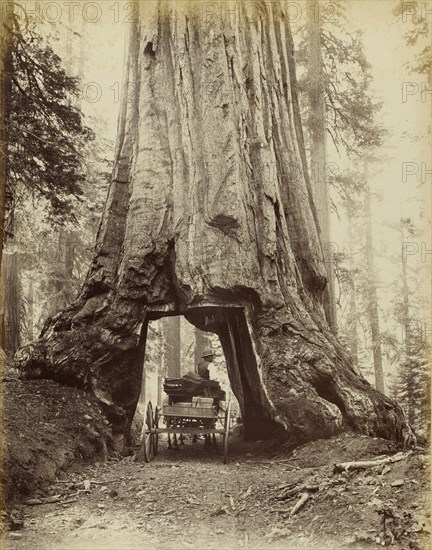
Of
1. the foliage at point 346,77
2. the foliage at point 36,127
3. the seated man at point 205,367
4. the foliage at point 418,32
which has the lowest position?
the seated man at point 205,367

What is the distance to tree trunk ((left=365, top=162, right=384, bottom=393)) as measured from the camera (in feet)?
59.5

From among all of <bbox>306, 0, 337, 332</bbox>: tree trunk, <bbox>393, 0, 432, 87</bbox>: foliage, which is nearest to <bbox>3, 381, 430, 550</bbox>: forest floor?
<bbox>393, 0, 432, 87</bbox>: foliage

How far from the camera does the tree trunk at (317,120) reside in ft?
39.2

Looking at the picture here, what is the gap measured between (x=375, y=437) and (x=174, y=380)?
347cm

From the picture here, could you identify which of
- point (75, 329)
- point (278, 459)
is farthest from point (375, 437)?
point (75, 329)

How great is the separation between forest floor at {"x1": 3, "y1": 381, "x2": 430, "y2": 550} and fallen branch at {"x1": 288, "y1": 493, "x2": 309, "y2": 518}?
0.04 meters

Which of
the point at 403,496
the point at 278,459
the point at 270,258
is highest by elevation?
the point at 270,258

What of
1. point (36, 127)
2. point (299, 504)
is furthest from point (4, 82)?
point (299, 504)

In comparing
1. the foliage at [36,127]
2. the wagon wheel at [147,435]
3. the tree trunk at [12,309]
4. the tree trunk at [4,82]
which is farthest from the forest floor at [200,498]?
the tree trunk at [12,309]

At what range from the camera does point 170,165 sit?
7.80 meters

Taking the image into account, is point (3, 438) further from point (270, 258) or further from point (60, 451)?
point (270, 258)

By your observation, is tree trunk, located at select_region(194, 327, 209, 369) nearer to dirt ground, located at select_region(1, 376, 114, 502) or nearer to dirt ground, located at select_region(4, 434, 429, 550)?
dirt ground, located at select_region(1, 376, 114, 502)

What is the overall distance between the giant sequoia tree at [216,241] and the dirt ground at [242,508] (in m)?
1.11

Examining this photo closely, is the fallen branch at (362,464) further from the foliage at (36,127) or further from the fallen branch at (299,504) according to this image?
the foliage at (36,127)
